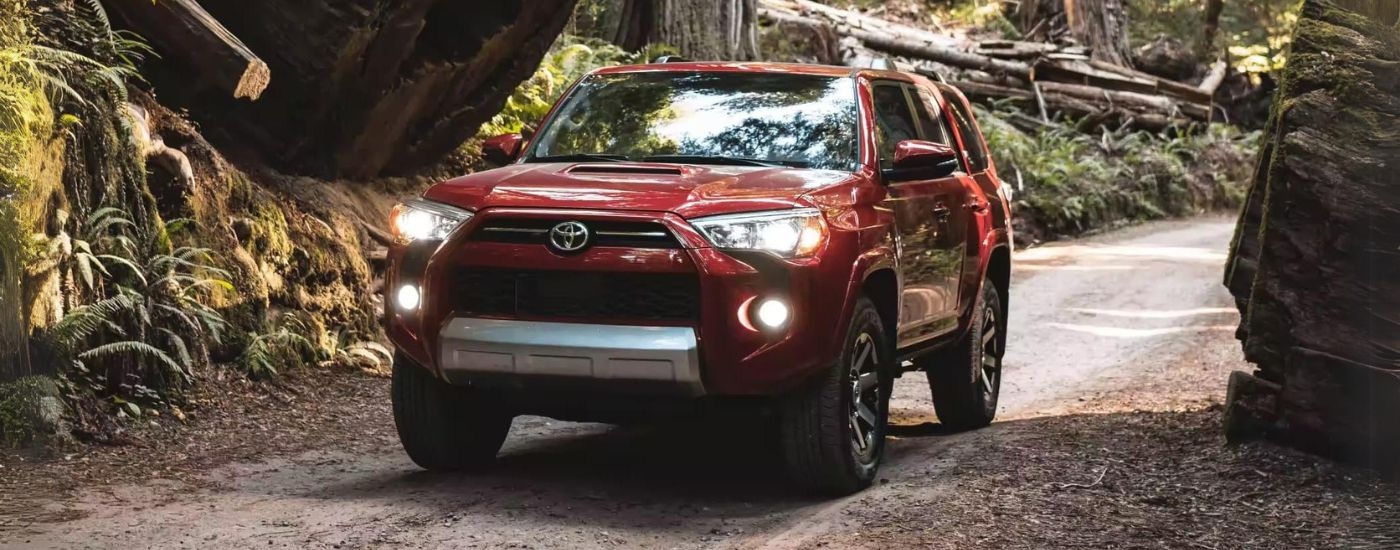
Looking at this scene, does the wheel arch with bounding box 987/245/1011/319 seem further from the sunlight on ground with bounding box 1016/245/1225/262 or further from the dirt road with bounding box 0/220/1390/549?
the sunlight on ground with bounding box 1016/245/1225/262

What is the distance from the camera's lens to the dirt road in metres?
6.00

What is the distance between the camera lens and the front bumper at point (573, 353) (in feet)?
20.1

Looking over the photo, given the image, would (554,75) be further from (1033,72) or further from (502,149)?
(1033,72)

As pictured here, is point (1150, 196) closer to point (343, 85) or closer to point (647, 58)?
point (647, 58)

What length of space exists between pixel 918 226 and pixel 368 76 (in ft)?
16.0

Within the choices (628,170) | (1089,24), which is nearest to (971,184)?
(628,170)

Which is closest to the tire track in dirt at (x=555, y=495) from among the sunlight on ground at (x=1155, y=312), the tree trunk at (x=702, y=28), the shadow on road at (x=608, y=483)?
the shadow on road at (x=608, y=483)

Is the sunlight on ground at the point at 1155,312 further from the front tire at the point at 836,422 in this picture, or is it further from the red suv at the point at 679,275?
the front tire at the point at 836,422

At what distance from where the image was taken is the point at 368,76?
10.9m

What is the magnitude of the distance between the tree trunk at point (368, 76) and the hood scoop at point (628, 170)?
12.4 feet

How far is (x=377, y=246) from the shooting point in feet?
37.7

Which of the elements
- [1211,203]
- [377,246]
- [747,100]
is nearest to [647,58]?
[377,246]

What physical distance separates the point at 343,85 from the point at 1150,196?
19749 mm

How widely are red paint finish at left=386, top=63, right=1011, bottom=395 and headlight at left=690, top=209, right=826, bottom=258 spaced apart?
0.13 feet
